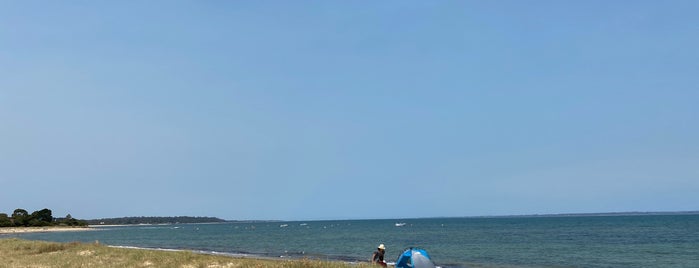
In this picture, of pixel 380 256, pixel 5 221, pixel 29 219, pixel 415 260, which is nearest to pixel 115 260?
pixel 380 256

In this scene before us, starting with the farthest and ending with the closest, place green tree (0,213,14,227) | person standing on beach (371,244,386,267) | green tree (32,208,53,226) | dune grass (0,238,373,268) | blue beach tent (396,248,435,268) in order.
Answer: green tree (32,208,53,226) < green tree (0,213,14,227) < dune grass (0,238,373,268) < person standing on beach (371,244,386,267) < blue beach tent (396,248,435,268)

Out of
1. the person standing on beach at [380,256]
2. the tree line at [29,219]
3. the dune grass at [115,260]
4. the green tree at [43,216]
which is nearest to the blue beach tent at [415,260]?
the dune grass at [115,260]

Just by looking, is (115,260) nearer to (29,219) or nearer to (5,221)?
(5,221)

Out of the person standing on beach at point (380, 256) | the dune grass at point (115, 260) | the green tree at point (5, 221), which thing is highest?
the green tree at point (5, 221)

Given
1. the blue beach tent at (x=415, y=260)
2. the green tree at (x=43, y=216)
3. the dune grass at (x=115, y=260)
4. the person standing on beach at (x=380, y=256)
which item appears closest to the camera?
the blue beach tent at (x=415, y=260)

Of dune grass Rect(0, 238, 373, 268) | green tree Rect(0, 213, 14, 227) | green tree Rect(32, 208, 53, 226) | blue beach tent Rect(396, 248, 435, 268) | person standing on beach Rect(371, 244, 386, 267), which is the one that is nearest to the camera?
Answer: blue beach tent Rect(396, 248, 435, 268)

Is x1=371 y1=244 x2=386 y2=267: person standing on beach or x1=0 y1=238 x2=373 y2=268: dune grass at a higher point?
x1=371 y1=244 x2=386 y2=267: person standing on beach

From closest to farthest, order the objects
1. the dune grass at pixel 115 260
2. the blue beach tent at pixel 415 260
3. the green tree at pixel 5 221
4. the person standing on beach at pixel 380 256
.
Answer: the blue beach tent at pixel 415 260 < the person standing on beach at pixel 380 256 < the dune grass at pixel 115 260 < the green tree at pixel 5 221

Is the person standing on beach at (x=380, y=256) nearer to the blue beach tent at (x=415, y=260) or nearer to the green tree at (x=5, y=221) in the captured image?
the blue beach tent at (x=415, y=260)

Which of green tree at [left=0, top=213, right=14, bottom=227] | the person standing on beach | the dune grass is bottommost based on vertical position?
the dune grass

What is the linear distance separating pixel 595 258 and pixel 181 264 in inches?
1257

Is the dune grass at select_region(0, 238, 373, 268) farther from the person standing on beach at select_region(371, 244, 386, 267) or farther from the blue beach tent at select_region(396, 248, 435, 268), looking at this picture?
the blue beach tent at select_region(396, 248, 435, 268)

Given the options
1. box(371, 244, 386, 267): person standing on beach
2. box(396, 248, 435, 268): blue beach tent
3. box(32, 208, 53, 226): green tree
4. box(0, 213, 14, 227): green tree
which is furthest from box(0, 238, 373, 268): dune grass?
box(32, 208, 53, 226): green tree

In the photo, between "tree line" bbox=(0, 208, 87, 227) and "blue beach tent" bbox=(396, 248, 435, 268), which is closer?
"blue beach tent" bbox=(396, 248, 435, 268)
